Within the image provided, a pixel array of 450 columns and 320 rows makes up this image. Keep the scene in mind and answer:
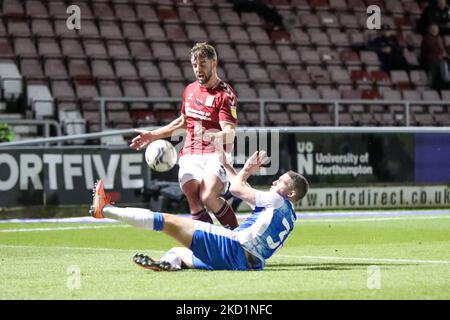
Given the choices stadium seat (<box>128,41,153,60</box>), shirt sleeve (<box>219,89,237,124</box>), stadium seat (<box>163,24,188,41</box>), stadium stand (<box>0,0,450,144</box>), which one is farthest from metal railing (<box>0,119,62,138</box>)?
shirt sleeve (<box>219,89,237,124</box>)

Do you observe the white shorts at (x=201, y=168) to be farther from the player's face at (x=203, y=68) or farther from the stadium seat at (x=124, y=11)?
the stadium seat at (x=124, y=11)

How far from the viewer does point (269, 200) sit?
1086 centimetres

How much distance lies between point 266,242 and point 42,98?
1377 centimetres

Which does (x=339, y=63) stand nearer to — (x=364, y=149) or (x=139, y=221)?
(x=364, y=149)

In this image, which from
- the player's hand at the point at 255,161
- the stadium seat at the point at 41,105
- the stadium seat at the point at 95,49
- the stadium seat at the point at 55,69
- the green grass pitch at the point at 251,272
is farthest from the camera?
the stadium seat at the point at 95,49

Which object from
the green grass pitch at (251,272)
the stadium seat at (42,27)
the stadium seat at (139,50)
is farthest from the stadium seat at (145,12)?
the green grass pitch at (251,272)

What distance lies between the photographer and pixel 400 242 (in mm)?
15430

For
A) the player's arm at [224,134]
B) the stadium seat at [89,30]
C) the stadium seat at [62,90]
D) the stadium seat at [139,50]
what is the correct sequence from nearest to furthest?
the player's arm at [224,134], the stadium seat at [62,90], the stadium seat at [89,30], the stadium seat at [139,50]

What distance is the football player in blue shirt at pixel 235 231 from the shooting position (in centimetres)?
1072

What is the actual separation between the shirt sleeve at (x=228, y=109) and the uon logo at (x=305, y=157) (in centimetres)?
1021

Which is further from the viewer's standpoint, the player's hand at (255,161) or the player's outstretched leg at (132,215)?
the player's hand at (255,161)

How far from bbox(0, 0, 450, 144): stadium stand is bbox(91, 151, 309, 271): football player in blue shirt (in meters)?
12.3

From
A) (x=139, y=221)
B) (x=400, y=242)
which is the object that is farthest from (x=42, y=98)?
(x=139, y=221)

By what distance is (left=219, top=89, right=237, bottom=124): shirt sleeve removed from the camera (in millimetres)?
12445
